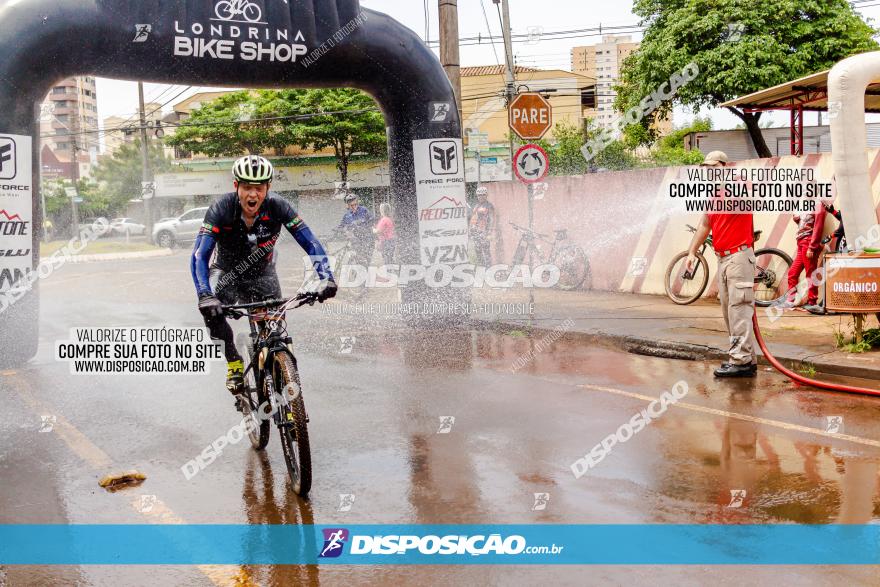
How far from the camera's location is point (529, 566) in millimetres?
3965

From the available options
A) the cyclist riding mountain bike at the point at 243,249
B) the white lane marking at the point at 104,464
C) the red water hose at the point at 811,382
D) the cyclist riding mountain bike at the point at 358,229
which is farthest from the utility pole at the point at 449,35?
the cyclist riding mountain bike at the point at 243,249

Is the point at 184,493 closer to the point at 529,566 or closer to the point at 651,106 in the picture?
the point at 529,566

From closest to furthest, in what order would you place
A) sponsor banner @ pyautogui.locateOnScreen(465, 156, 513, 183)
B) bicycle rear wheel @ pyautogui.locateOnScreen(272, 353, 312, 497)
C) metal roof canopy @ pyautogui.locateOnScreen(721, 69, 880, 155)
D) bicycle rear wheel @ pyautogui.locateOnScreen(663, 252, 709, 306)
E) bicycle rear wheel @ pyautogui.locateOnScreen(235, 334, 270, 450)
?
bicycle rear wheel @ pyautogui.locateOnScreen(272, 353, 312, 497) < bicycle rear wheel @ pyautogui.locateOnScreen(235, 334, 270, 450) < bicycle rear wheel @ pyautogui.locateOnScreen(663, 252, 709, 306) < metal roof canopy @ pyautogui.locateOnScreen(721, 69, 880, 155) < sponsor banner @ pyautogui.locateOnScreen(465, 156, 513, 183)

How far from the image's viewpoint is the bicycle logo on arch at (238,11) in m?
10.3

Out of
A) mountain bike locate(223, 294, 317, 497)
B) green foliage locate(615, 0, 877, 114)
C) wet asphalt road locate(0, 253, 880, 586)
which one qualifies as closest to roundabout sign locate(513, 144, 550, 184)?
wet asphalt road locate(0, 253, 880, 586)

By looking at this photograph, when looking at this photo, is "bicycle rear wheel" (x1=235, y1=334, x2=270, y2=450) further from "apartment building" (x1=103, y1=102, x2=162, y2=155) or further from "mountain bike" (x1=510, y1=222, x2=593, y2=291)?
"apartment building" (x1=103, y1=102, x2=162, y2=155)

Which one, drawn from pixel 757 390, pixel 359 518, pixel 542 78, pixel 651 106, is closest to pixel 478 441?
pixel 359 518

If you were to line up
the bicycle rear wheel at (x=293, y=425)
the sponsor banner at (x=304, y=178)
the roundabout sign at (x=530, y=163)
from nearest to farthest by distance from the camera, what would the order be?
the bicycle rear wheel at (x=293, y=425) → the roundabout sign at (x=530, y=163) → the sponsor banner at (x=304, y=178)

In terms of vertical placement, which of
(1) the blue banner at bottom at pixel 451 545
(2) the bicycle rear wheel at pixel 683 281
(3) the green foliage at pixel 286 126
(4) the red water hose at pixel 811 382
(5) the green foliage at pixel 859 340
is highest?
(3) the green foliage at pixel 286 126

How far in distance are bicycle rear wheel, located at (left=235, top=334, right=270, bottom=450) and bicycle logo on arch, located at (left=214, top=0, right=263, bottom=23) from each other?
5.81 metres

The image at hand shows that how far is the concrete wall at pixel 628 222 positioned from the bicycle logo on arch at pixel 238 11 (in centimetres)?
700

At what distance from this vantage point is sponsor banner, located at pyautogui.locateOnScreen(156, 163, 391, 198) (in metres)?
46.4

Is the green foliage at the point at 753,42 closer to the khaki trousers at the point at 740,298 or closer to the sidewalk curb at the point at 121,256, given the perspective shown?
the sidewalk curb at the point at 121,256

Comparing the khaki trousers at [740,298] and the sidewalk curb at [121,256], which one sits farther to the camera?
the sidewalk curb at [121,256]
